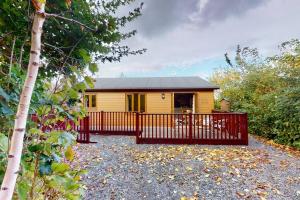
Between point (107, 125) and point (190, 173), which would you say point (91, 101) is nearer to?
point (107, 125)

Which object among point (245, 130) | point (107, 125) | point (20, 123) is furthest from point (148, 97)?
point (20, 123)

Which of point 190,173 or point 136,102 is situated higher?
point 136,102

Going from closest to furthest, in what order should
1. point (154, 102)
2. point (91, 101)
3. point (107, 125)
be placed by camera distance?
1. point (107, 125)
2. point (154, 102)
3. point (91, 101)

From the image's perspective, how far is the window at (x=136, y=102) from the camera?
1387cm

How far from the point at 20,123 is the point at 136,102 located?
1272 centimetres

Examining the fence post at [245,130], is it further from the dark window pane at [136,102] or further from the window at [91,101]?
the window at [91,101]

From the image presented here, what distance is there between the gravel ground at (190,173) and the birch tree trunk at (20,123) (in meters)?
3.00

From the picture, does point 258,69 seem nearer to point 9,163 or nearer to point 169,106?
point 169,106

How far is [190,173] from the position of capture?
16.1 ft

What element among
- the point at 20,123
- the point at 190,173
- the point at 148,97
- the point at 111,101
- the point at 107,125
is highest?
the point at 148,97

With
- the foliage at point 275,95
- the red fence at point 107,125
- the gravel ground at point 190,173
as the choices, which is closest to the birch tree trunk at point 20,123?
the gravel ground at point 190,173

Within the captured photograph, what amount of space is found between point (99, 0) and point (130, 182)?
4373 mm

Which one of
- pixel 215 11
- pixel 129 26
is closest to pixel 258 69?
pixel 215 11

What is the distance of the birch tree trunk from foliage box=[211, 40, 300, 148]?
26.2 ft
